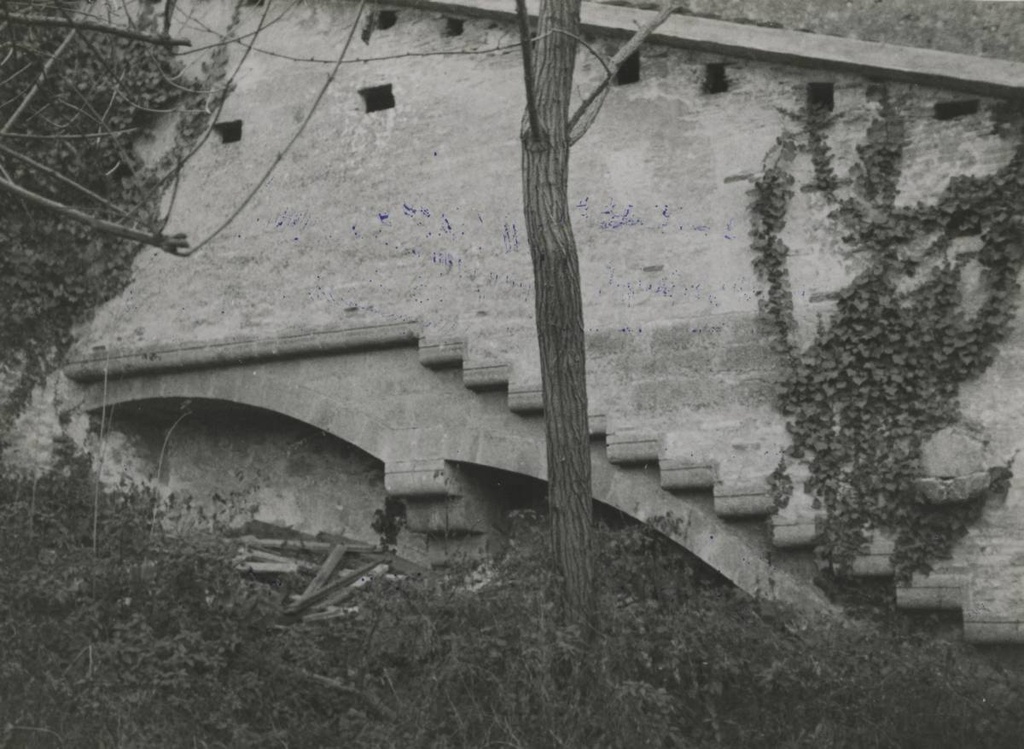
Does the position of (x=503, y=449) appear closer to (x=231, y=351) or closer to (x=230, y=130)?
(x=231, y=351)

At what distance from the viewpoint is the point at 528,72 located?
23.7ft

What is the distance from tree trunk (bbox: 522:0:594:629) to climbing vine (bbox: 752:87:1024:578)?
2.16 m

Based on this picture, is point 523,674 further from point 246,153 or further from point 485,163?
point 246,153

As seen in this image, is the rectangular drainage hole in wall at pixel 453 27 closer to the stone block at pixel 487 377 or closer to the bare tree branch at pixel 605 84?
the bare tree branch at pixel 605 84

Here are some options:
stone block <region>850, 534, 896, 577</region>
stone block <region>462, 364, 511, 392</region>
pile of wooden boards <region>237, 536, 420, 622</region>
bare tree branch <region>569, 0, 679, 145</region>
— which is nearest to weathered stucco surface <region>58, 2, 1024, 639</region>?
stone block <region>462, 364, 511, 392</region>

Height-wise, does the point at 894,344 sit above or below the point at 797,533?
above

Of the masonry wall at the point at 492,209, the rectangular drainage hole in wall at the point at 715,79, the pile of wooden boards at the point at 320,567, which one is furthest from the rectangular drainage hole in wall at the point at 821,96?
the pile of wooden boards at the point at 320,567

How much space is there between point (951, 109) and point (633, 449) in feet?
10.0

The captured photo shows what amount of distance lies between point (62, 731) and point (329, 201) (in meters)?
4.86

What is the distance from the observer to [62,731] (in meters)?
7.53

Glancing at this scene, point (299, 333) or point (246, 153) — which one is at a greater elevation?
point (246, 153)

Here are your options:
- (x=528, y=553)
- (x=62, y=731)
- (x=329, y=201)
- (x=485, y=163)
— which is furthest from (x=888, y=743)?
(x=329, y=201)

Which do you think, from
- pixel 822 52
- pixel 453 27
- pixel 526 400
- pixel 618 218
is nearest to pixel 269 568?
pixel 526 400

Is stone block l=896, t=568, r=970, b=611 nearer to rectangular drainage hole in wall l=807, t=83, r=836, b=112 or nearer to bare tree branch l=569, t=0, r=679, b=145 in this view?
rectangular drainage hole in wall l=807, t=83, r=836, b=112
